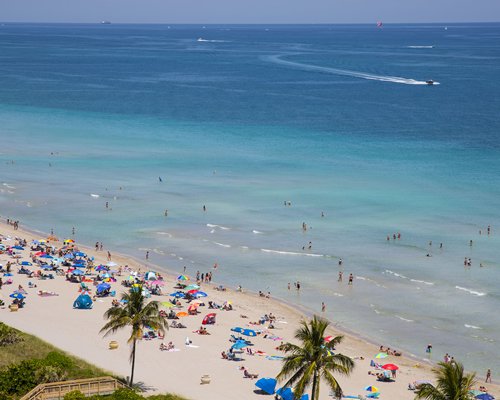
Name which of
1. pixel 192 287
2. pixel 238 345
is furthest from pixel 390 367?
pixel 192 287

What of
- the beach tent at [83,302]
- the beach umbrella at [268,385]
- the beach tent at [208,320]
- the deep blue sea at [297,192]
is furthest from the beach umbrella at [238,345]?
the beach tent at [83,302]

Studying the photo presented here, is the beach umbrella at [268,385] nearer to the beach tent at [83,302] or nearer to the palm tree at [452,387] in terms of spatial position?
the palm tree at [452,387]

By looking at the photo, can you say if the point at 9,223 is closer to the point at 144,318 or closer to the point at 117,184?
the point at 117,184

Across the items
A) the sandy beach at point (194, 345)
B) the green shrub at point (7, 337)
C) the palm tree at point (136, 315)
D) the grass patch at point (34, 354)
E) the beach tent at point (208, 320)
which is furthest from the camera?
the beach tent at point (208, 320)

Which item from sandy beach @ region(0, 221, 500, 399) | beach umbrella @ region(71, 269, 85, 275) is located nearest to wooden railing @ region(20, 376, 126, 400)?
sandy beach @ region(0, 221, 500, 399)

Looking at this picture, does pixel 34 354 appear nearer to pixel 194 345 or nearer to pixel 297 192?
pixel 194 345

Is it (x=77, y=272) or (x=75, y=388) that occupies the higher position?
(x=77, y=272)

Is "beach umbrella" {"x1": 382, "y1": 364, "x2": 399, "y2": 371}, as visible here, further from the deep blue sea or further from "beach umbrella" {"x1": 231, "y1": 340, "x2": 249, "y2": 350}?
"beach umbrella" {"x1": 231, "y1": 340, "x2": 249, "y2": 350}

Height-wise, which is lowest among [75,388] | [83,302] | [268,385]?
[75,388]
